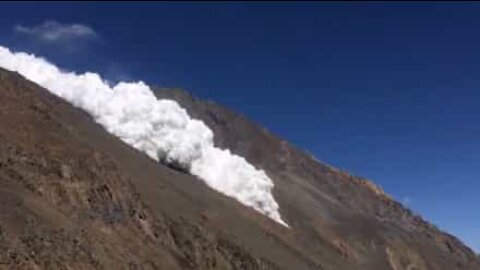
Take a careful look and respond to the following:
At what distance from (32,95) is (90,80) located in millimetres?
68453

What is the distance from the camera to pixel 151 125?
16825cm

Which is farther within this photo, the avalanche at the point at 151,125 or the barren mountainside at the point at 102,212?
the avalanche at the point at 151,125

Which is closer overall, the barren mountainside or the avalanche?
the barren mountainside

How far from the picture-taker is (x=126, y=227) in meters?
86.3

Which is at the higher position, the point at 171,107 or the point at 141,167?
the point at 171,107

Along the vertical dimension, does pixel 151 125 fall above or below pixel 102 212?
above

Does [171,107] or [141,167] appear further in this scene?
[171,107]

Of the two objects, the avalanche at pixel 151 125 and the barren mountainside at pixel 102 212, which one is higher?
the avalanche at pixel 151 125

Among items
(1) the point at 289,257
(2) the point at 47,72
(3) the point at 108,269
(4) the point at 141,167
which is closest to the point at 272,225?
(1) the point at 289,257

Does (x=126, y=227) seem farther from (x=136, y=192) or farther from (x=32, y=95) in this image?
(x=32, y=95)

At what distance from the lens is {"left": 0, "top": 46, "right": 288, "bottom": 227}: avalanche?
6486 inches

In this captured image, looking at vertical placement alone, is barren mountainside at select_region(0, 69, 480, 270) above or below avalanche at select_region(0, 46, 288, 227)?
below

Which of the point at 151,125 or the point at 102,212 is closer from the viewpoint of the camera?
the point at 102,212

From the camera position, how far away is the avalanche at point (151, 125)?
165 meters
